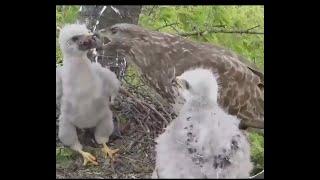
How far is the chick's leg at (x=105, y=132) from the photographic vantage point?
2598 mm

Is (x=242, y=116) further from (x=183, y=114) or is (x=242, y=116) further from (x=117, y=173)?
(x=117, y=173)

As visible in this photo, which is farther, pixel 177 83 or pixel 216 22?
pixel 216 22

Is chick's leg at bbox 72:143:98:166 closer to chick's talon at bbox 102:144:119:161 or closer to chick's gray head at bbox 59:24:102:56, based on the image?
chick's talon at bbox 102:144:119:161

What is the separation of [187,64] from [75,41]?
0.49m

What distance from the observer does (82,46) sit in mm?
2559

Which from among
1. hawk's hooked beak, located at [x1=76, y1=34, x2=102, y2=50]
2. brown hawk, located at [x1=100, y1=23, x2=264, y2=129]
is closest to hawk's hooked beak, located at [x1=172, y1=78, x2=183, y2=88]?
brown hawk, located at [x1=100, y1=23, x2=264, y2=129]

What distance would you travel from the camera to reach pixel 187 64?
8.46ft

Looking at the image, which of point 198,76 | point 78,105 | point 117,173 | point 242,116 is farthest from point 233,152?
point 78,105

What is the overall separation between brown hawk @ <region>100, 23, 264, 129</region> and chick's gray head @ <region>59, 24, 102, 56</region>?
9 centimetres

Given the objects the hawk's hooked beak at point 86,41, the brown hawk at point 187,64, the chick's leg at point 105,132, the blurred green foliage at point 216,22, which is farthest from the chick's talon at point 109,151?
the blurred green foliage at point 216,22

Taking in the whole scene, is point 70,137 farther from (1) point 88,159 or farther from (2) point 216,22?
(2) point 216,22

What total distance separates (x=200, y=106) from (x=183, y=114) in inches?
3.4

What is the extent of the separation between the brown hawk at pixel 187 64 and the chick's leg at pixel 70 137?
0.40 m

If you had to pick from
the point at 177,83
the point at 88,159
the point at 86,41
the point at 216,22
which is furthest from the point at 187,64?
the point at 88,159
